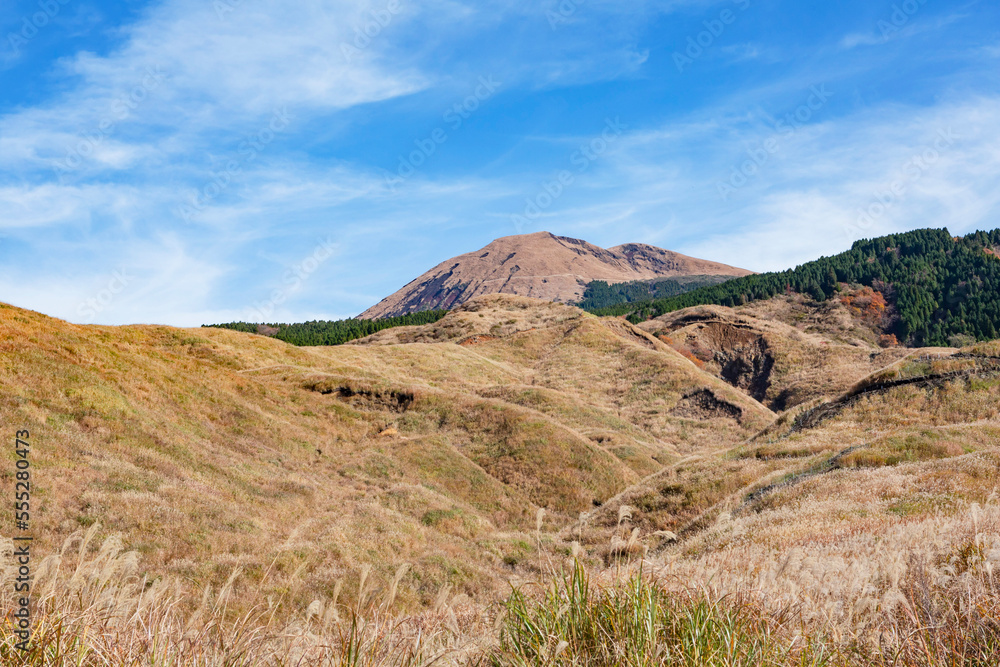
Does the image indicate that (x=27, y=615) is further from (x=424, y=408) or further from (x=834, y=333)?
(x=834, y=333)

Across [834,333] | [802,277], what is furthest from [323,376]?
[802,277]

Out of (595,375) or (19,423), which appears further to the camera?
(595,375)

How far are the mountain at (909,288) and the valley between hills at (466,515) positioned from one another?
314 feet

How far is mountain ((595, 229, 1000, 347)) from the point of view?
13012cm

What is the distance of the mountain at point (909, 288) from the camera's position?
130m

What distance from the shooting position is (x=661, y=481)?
31266 millimetres

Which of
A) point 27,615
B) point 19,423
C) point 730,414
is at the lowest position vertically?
point 730,414

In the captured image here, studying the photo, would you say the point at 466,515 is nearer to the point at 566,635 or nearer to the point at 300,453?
the point at 300,453

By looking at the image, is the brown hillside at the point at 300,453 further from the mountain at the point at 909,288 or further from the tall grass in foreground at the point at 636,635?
the mountain at the point at 909,288

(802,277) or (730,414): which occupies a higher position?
(802,277)

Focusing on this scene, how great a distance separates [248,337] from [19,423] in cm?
4760

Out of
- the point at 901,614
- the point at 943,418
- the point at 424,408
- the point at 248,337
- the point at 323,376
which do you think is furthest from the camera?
the point at 248,337

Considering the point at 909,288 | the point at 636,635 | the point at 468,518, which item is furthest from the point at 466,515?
the point at 909,288

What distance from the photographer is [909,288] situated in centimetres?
14525
